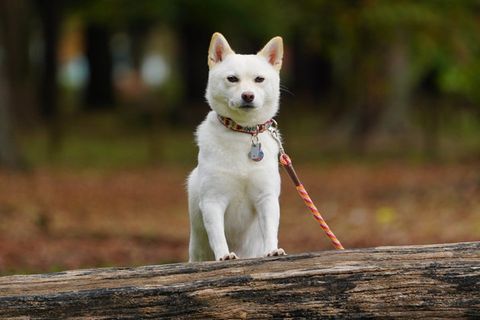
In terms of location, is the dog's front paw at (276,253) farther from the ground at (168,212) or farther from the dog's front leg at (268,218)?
the ground at (168,212)

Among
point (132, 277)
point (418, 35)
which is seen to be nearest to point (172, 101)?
point (418, 35)

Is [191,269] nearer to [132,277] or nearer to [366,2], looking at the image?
[132,277]

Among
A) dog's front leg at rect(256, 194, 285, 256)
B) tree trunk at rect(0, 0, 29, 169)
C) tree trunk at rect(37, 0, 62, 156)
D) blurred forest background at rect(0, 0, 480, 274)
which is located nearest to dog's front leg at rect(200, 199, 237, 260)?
dog's front leg at rect(256, 194, 285, 256)

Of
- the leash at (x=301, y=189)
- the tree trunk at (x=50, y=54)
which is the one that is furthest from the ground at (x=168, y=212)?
the tree trunk at (x=50, y=54)

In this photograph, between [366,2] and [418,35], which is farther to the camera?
[418,35]

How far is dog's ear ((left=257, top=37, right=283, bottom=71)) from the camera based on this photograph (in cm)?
614

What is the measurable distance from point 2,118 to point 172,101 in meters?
18.6

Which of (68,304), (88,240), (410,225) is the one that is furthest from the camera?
(410,225)

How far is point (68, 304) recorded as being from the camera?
5.35m

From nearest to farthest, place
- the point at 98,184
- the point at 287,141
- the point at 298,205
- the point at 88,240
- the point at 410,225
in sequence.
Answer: the point at 88,240 < the point at 410,225 < the point at 298,205 < the point at 98,184 < the point at 287,141

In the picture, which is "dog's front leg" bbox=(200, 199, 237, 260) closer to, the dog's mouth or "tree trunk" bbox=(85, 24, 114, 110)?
the dog's mouth

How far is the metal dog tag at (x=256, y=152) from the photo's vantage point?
6027mm

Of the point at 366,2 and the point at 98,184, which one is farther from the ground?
the point at 366,2

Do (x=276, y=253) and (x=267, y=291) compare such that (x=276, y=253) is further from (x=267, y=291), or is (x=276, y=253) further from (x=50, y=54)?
A: (x=50, y=54)
